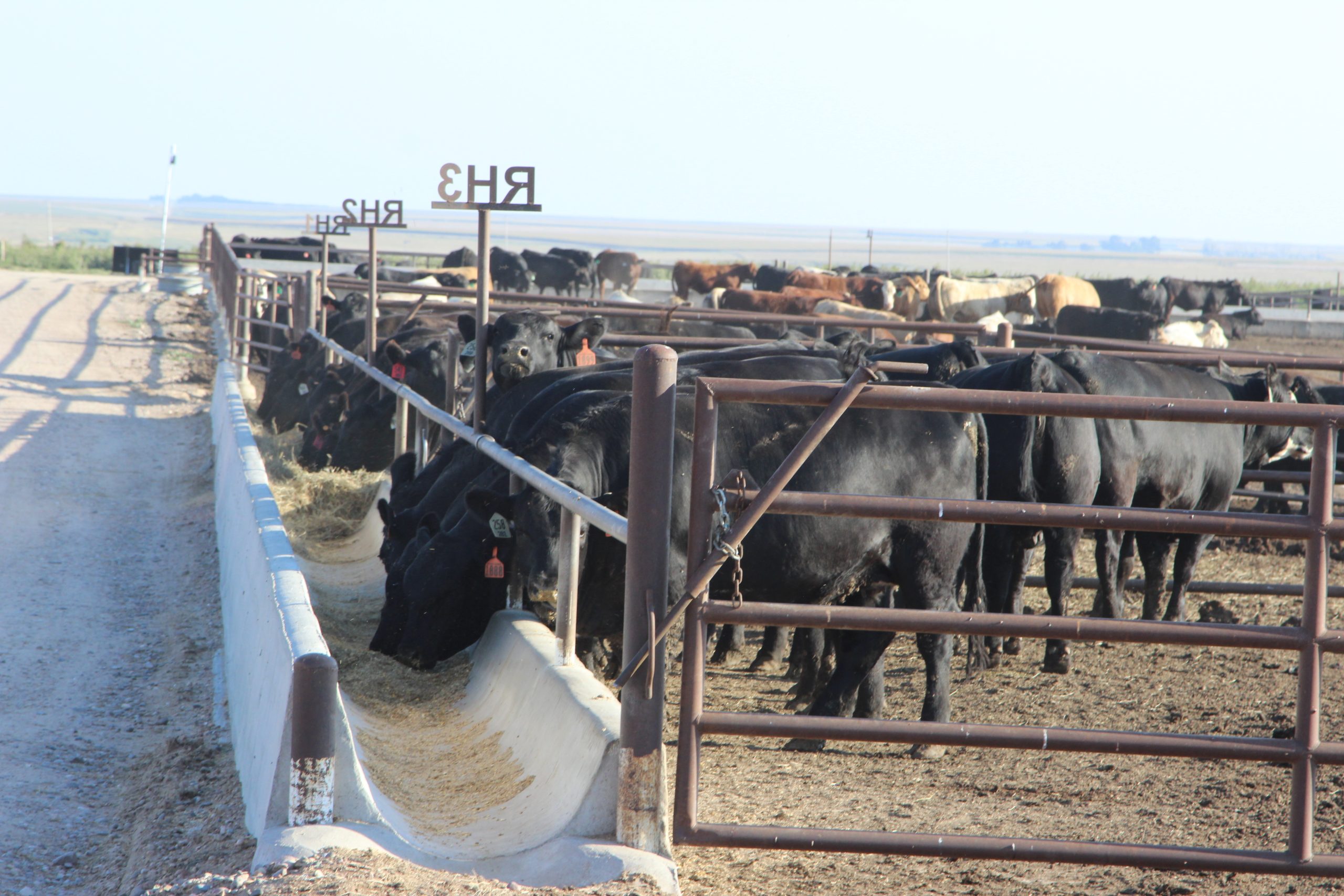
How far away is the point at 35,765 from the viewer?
4352mm

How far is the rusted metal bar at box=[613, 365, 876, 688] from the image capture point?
2.73 m

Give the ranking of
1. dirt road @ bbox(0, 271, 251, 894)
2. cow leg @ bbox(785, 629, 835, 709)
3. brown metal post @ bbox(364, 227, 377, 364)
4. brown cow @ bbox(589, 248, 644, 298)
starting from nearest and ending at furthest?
dirt road @ bbox(0, 271, 251, 894)
cow leg @ bbox(785, 629, 835, 709)
brown metal post @ bbox(364, 227, 377, 364)
brown cow @ bbox(589, 248, 644, 298)

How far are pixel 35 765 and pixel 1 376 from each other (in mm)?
13214

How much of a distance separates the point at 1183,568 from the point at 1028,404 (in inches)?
199

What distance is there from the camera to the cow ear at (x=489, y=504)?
480 cm

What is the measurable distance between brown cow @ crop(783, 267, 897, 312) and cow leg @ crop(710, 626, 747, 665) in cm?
2577

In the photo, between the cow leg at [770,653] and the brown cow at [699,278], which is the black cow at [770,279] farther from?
the cow leg at [770,653]

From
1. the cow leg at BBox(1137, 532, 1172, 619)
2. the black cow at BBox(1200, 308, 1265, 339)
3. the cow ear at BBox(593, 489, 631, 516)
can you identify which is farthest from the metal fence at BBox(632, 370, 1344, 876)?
the black cow at BBox(1200, 308, 1265, 339)

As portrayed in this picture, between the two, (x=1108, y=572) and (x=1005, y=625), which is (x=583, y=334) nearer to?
(x=1108, y=572)

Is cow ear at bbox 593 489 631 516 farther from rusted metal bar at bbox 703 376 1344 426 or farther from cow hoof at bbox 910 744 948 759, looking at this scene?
rusted metal bar at bbox 703 376 1344 426

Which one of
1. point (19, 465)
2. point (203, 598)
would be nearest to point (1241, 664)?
point (203, 598)

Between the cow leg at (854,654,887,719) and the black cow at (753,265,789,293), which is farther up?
the black cow at (753,265,789,293)

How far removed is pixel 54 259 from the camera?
41.2m

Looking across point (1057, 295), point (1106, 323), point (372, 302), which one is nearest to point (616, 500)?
point (372, 302)
